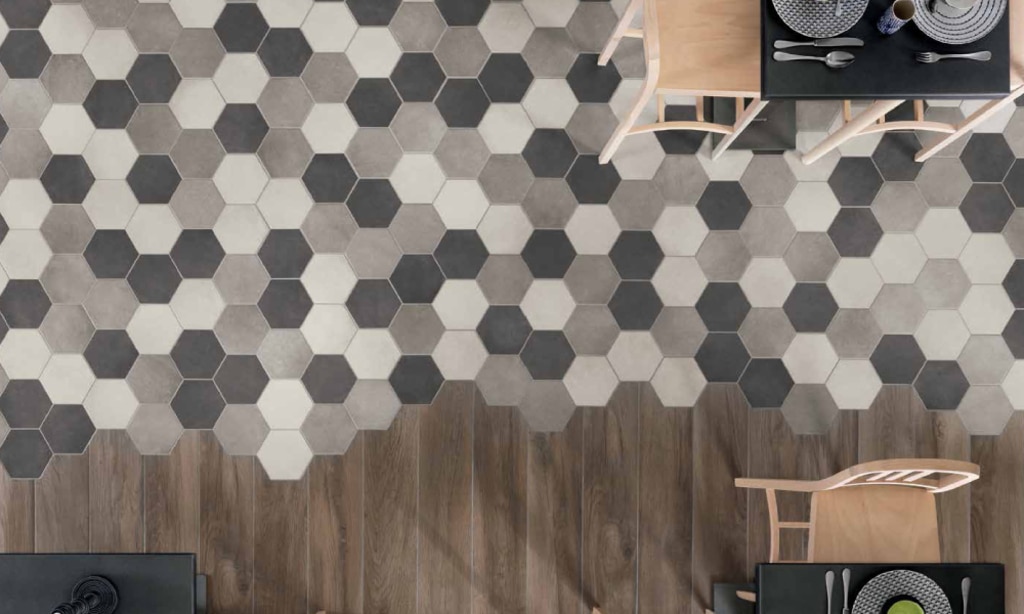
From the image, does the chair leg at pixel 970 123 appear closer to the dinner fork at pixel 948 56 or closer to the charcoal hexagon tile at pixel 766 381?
the dinner fork at pixel 948 56

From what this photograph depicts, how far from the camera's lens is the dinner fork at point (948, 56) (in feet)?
6.02

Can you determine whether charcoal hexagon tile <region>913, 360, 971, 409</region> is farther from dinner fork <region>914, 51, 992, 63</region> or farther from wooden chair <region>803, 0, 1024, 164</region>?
dinner fork <region>914, 51, 992, 63</region>

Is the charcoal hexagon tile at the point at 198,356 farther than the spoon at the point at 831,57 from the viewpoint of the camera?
Yes

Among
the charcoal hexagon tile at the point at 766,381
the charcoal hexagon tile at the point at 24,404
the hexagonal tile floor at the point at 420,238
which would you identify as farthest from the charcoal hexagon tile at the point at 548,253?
the charcoal hexagon tile at the point at 24,404

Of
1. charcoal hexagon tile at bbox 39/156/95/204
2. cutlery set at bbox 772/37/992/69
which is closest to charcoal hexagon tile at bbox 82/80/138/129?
charcoal hexagon tile at bbox 39/156/95/204

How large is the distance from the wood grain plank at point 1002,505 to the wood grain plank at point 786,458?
1.59ft

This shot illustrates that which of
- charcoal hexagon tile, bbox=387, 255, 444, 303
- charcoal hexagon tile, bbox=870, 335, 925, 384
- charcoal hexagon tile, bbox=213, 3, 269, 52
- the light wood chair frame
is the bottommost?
the light wood chair frame

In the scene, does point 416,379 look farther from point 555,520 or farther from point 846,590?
point 846,590

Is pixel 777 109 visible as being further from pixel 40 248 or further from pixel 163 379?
pixel 40 248

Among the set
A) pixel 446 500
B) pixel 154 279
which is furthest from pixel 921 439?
pixel 154 279

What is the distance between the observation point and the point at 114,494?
2496mm

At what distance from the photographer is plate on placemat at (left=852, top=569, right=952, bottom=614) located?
1.83 meters

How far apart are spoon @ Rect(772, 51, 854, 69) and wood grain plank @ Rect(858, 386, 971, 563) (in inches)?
50.8

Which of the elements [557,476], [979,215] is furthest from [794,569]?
[979,215]
